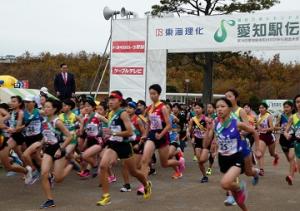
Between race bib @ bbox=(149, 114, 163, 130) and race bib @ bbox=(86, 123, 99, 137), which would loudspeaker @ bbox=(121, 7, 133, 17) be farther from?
race bib @ bbox=(149, 114, 163, 130)

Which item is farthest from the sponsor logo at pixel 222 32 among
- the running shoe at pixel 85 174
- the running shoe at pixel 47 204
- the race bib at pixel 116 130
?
the running shoe at pixel 47 204

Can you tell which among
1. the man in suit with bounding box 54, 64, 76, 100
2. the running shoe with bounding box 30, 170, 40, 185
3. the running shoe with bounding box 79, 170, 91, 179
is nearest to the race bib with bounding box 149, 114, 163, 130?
the running shoe with bounding box 30, 170, 40, 185

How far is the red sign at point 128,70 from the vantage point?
18.0 meters

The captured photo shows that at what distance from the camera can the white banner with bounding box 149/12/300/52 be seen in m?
15.6

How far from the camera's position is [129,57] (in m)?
18.2

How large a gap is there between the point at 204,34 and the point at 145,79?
2.78 meters

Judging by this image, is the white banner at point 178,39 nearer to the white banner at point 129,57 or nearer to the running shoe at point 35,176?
the white banner at point 129,57

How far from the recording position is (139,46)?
18.0m

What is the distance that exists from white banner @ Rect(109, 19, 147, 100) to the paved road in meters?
6.73

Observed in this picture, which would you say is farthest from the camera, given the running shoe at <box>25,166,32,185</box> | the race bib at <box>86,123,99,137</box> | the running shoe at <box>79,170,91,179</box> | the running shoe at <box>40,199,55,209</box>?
the running shoe at <box>79,170,91,179</box>

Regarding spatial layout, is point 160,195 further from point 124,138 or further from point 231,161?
point 231,161

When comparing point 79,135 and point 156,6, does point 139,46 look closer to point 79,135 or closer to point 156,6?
point 79,135

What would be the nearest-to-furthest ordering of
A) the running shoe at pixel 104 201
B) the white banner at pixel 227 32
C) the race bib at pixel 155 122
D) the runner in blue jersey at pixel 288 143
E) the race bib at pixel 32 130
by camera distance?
1. the running shoe at pixel 104 201
2. the race bib at pixel 155 122
3. the race bib at pixel 32 130
4. the runner in blue jersey at pixel 288 143
5. the white banner at pixel 227 32

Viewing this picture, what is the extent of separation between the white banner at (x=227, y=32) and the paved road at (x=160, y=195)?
5.55m
